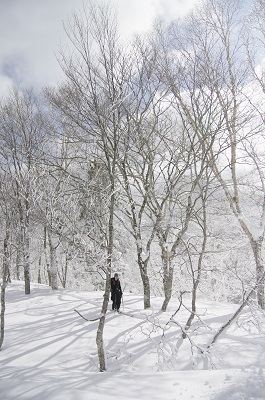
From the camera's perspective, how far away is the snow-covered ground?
2.86 m

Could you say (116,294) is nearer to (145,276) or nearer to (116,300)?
(116,300)

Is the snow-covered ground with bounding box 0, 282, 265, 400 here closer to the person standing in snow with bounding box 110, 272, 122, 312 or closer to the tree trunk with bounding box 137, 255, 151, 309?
the person standing in snow with bounding box 110, 272, 122, 312

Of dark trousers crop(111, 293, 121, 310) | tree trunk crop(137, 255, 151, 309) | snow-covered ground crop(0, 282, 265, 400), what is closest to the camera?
snow-covered ground crop(0, 282, 265, 400)

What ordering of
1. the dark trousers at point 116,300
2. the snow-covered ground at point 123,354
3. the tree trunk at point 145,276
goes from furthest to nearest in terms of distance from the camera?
the tree trunk at point 145,276 < the dark trousers at point 116,300 < the snow-covered ground at point 123,354

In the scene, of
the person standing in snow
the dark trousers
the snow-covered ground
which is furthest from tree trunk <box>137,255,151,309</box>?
the dark trousers

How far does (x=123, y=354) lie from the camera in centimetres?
628

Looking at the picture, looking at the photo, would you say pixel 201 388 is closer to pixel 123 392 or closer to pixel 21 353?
pixel 123 392

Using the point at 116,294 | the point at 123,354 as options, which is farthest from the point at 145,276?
the point at 123,354

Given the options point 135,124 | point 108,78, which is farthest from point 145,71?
point 108,78

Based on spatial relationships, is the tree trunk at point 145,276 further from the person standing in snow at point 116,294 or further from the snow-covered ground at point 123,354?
the person standing in snow at point 116,294

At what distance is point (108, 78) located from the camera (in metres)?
6.02

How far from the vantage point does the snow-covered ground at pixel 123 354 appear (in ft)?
9.39

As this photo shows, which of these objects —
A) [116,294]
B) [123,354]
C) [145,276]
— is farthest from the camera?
[145,276]

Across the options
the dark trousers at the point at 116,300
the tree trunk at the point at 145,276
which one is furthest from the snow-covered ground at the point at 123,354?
the tree trunk at the point at 145,276
